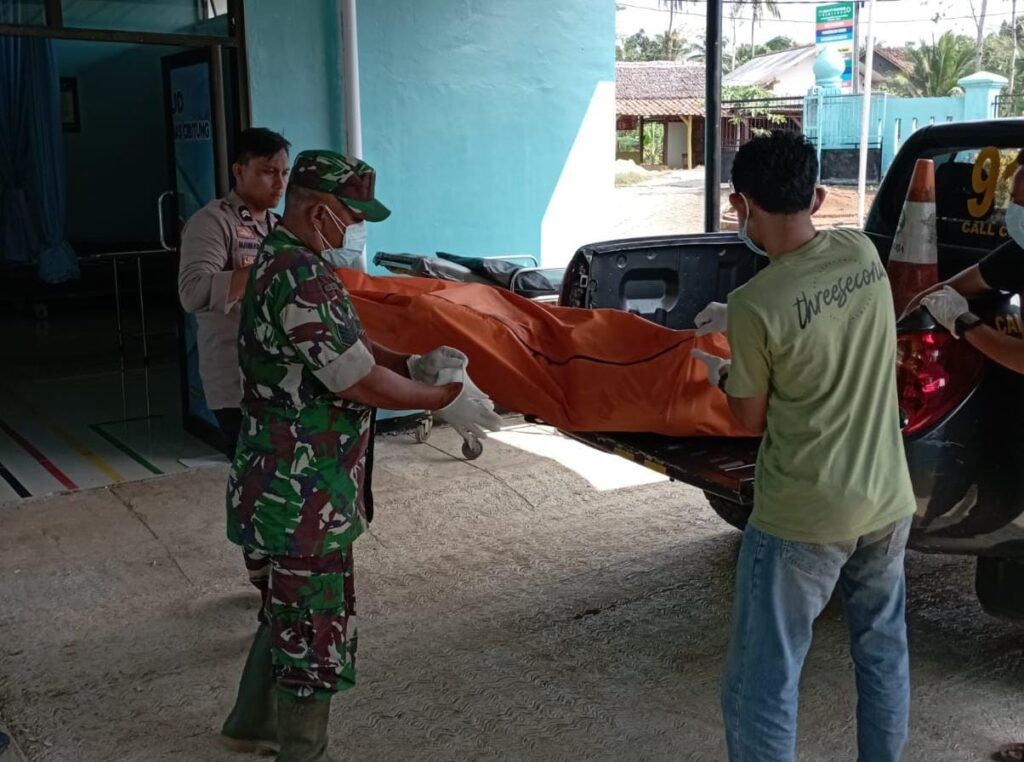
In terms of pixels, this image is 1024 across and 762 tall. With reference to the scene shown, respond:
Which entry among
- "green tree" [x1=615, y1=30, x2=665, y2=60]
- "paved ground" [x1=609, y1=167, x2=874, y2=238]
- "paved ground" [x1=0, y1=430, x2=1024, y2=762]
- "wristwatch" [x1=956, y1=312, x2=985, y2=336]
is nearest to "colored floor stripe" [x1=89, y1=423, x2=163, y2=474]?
"paved ground" [x1=0, y1=430, x2=1024, y2=762]

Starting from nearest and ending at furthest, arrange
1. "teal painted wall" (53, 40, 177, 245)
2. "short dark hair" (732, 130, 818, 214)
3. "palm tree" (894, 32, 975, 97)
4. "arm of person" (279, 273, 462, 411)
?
"short dark hair" (732, 130, 818, 214), "arm of person" (279, 273, 462, 411), "teal painted wall" (53, 40, 177, 245), "palm tree" (894, 32, 975, 97)

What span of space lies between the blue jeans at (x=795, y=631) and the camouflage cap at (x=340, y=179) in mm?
1247

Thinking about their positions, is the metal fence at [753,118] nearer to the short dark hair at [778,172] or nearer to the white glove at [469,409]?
the white glove at [469,409]

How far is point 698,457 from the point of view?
11.1 feet

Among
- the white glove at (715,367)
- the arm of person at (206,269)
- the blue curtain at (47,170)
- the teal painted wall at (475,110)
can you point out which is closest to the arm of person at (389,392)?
the white glove at (715,367)

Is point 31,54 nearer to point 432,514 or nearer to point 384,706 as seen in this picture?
point 432,514

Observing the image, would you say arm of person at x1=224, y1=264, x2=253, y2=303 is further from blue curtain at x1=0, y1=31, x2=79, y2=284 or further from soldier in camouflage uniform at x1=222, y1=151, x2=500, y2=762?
blue curtain at x1=0, y1=31, x2=79, y2=284

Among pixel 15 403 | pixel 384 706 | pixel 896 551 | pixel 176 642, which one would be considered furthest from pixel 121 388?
pixel 896 551

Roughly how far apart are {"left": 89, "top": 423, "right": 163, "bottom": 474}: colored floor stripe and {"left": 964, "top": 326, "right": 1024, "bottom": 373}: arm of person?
188 inches

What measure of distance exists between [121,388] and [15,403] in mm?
803

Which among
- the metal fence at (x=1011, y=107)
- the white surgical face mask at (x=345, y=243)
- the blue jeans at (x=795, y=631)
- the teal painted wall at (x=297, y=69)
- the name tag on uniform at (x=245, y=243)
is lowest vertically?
the blue jeans at (x=795, y=631)

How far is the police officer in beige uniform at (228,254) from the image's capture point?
12.8ft

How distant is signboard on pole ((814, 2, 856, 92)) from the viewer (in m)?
25.8

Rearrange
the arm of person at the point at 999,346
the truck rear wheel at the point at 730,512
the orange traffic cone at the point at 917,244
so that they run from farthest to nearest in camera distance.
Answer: the truck rear wheel at the point at 730,512 < the orange traffic cone at the point at 917,244 < the arm of person at the point at 999,346
